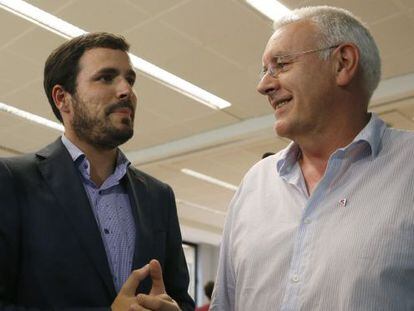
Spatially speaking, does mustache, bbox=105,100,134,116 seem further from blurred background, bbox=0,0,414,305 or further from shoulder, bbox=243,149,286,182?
blurred background, bbox=0,0,414,305

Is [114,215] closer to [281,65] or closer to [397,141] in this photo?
[281,65]

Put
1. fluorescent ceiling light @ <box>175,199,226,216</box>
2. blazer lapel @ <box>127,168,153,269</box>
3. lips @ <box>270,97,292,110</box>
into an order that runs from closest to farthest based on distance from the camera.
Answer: blazer lapel @ <box>127,168,153,269</box> < lips @ <box>270,97,292,110</box> < fluorescent ceiling light @ <box>175,199,226,216</box>

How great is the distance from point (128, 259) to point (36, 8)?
314cm

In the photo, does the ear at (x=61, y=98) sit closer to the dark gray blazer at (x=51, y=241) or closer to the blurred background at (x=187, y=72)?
the dark gray blazer at (x=51, y=241)

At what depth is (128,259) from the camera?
4.82ft

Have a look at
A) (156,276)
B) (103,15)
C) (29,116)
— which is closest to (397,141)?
(156,276)

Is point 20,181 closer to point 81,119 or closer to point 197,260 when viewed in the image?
point 81,119

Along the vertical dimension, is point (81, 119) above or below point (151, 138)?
above

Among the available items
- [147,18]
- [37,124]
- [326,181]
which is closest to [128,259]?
[326,181]

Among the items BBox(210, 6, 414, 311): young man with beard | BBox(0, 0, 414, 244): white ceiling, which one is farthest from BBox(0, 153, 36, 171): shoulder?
BBox(0, 0, 414, 244): white ceiling

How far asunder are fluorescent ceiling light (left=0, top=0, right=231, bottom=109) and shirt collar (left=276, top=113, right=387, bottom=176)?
2.88 m

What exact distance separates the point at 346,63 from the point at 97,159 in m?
0.84

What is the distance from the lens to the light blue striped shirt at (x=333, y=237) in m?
1.25

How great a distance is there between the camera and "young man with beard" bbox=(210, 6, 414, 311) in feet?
4.18
